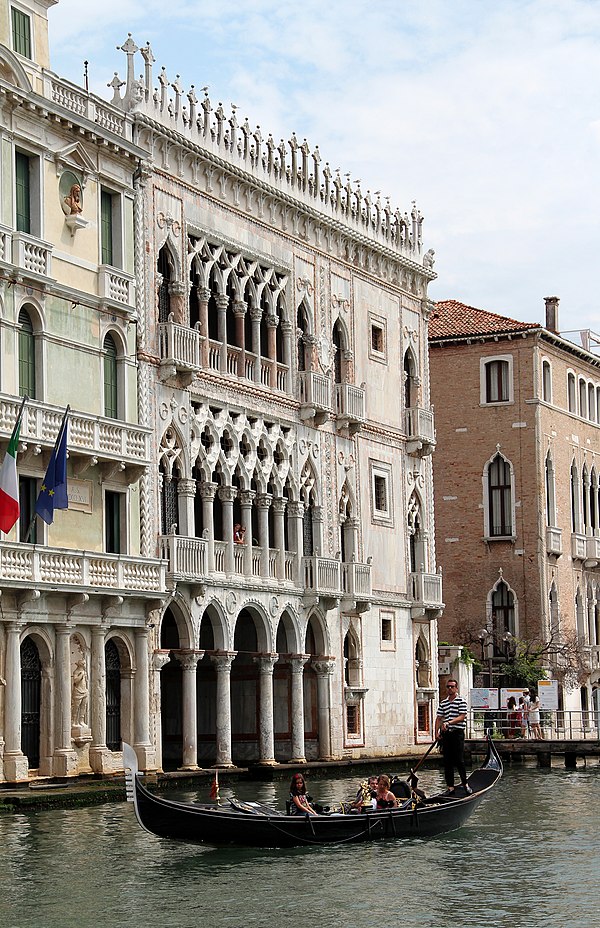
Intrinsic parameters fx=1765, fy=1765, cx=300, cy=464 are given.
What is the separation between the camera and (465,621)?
47.1 meters

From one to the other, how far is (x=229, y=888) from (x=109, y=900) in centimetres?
137

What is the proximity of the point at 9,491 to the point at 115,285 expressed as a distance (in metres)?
5.42

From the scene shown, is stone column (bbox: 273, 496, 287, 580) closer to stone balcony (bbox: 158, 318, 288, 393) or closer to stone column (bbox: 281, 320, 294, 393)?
stone balcony (bbox: 158, 318, 288, 393)

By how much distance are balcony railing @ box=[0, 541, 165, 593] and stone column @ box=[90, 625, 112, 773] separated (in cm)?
84

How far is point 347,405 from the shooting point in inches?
1383

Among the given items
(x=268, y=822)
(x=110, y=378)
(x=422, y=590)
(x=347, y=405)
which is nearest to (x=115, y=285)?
(x=110, y=378)

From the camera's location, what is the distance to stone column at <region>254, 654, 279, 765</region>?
3158 cm

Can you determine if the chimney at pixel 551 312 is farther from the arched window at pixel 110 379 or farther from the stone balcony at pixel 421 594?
the arched window at pixel 110 379

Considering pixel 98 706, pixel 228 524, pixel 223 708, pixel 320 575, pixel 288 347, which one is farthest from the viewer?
pixel 288 347

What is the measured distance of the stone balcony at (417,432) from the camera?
125 feet

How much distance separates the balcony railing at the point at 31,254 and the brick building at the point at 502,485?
22631mm

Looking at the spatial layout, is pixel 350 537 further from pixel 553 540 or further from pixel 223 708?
pixel 553 540

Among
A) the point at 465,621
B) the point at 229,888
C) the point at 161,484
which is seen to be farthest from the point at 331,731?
the point at 229,888

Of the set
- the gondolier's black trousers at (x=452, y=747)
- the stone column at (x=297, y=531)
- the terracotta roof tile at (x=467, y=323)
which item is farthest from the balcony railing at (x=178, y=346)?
the terracotta roof tile at (x=467, y=323)
